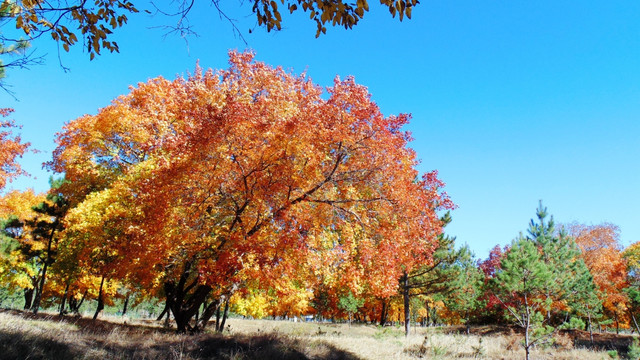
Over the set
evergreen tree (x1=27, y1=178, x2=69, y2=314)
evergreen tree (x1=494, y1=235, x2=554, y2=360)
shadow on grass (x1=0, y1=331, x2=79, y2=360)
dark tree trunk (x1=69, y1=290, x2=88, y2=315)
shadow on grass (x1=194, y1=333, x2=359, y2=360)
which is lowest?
dark tree trunk (x1=69, y1=290, x2=88, y2=315)

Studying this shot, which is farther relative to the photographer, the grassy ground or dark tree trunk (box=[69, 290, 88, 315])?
dark tree trunk (box=[69, 290, 88, 315])

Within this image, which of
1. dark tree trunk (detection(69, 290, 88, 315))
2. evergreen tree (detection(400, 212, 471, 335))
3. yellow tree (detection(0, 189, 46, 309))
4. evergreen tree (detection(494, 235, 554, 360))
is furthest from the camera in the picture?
evergreen tree (detection(400, 212, 471, 335))

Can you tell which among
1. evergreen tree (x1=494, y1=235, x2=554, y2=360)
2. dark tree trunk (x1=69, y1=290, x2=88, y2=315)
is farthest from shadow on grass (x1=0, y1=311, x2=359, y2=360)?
dark tree trunk (x1=69, y1=290, x2=88, y2=315)

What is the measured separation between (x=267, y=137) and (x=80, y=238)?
532 inches

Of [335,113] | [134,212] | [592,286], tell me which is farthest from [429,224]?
[592,286]

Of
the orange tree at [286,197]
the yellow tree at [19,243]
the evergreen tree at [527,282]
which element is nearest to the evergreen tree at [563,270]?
the evergreen tree at [527,282]

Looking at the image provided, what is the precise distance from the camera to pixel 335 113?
9.87m

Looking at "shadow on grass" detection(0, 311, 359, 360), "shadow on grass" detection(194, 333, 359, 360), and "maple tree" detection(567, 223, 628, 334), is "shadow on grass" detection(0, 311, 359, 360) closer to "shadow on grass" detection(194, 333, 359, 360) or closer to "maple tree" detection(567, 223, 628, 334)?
"shadow on grass" detection(194, 333, 359, 360)

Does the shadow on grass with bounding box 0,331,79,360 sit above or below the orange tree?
below

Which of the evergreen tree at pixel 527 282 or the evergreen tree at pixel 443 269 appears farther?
the evergreen tree at pixel 443 269

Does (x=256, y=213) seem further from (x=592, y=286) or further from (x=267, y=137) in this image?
(x=592, y=286)

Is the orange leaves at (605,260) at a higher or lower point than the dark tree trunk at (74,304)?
higher

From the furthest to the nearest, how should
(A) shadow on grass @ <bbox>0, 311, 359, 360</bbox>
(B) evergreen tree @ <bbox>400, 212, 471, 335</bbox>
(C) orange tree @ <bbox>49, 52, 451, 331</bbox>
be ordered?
(B) evergreen tree @ <bbox>400, 212, 471, 335</bbox>, (C) orange tree @ <bbox>49, 52, 451, 331</bbox>, (A) shadow on grass @ <bbox>0, 311, 359, 360</bbox>

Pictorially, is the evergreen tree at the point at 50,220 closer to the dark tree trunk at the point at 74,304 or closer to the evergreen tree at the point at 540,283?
the dark tree trunk at the point at 74,304
